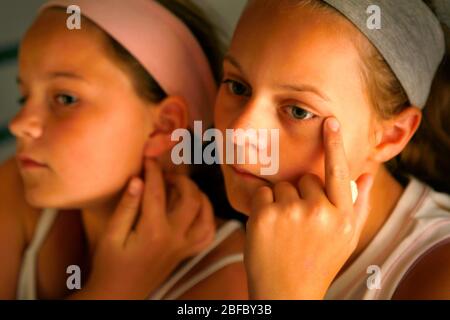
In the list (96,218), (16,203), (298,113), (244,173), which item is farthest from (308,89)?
(16,203)

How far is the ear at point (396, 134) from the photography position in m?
0.81

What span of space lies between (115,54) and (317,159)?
35 centimetres

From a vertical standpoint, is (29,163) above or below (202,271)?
above

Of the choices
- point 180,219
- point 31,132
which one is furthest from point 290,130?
point 31,132

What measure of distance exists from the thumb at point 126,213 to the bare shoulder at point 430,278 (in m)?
0.42

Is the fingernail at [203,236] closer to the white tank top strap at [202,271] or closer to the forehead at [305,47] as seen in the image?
the white tank top strap at [202,271]

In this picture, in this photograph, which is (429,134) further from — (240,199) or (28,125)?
(28,125)

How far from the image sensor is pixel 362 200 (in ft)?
2.58

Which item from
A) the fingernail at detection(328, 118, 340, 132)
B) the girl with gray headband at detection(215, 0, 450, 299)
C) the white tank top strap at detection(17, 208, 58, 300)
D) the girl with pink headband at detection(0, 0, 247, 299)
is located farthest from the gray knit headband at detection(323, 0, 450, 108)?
the white tank top strap at detection(17, 208, 58, 300)

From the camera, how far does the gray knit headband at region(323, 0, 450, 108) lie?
0.74 metres

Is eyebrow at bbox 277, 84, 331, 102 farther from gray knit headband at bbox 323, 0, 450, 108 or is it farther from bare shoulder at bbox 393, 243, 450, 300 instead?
bare shoulder at bbox 393, 243, 450, 300

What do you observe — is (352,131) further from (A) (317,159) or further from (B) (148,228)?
(B) (148,228)

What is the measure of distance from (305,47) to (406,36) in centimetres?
14

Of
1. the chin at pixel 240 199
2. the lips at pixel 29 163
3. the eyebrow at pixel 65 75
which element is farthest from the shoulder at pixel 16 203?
the chin at pixel 240 199
